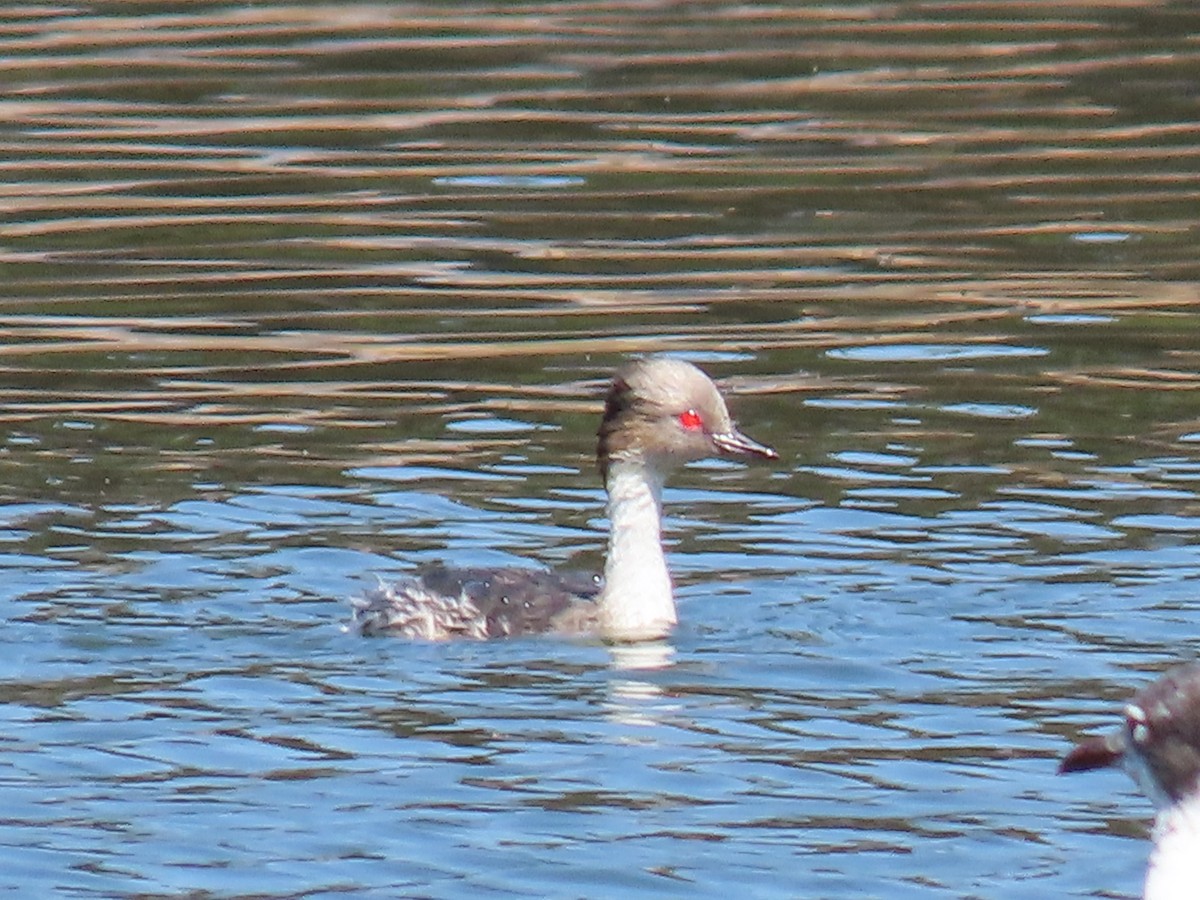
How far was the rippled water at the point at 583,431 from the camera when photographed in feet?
32.2

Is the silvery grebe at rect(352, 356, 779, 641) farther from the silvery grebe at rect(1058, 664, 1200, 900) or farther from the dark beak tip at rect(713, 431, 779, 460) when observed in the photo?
the silvery grebe at rect(1058, 664, 1200, 900)

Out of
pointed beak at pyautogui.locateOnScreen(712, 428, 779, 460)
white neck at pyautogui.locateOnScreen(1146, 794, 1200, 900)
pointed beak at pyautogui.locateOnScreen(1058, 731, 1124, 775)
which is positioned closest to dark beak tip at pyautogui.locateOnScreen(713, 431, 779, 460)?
pointed beak at pyautogui.locateOnScreen(712, 428, 779, 460)

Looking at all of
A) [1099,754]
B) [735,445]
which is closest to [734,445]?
[735,445]

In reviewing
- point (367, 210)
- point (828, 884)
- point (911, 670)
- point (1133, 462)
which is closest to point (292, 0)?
point (367, 210)

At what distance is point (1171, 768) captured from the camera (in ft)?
23.0

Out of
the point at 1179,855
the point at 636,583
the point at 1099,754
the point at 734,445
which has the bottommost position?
the point at 636,583

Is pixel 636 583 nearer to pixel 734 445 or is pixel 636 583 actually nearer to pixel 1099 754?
pixel 734 445

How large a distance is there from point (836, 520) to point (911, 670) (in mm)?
2241

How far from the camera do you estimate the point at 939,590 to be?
12.4 metres

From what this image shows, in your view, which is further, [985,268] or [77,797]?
[985,268]

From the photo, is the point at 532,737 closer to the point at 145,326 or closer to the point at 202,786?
the point at 202,786

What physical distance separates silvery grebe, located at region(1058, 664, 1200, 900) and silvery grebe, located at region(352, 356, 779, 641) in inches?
200

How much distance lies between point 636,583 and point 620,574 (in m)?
0.08

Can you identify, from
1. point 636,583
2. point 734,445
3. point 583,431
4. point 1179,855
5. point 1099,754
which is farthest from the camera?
point 583,431
